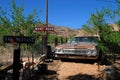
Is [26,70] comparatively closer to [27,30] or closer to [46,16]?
[27,30]

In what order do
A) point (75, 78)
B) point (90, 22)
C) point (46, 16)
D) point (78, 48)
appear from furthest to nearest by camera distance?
point (90, 22), point (46, 16), point (78, 48), point (75, 78)

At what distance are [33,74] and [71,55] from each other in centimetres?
282

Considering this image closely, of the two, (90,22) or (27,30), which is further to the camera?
(90,22)

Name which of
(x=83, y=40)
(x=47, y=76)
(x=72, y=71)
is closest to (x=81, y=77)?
(x=72, y=71)

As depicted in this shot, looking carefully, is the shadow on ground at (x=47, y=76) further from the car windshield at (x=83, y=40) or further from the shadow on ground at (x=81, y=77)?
the car windshield at (x=83, y=40)

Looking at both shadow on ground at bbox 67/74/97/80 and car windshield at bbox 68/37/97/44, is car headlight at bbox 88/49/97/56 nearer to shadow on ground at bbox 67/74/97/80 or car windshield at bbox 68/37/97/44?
car windshield at bbox 68/37/97/44

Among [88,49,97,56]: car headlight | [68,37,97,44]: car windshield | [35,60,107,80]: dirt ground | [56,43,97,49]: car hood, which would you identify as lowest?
[35,60,107,80]: dirt ground

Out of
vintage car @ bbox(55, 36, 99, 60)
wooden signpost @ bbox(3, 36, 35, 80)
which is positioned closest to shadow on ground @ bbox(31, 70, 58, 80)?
vintage car @ bbox(55, 36, 99, 60)

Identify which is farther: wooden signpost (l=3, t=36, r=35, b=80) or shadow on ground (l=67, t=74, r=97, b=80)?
shadow on ground (l=67, t=74, r=97, b=80)

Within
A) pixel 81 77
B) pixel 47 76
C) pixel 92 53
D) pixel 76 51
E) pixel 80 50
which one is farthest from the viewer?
pixel 76 51

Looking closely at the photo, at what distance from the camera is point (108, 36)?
43.4 feet

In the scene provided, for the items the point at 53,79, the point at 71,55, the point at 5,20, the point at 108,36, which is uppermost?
the point at 5,20

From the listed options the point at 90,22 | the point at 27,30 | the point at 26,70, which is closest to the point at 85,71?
the point at 26,70

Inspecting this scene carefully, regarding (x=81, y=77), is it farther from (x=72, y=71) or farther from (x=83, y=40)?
(x=83, y=40)
